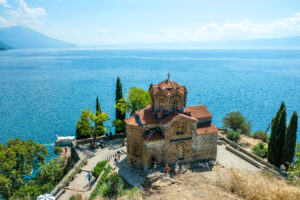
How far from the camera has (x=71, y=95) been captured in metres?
71.9

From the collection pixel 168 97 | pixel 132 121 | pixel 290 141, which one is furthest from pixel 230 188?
pixel 290 141

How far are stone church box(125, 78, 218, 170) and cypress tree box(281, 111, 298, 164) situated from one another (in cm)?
797

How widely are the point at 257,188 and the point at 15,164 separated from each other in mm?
22715

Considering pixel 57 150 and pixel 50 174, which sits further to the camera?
pixel 57 150

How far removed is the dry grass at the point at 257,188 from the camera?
10.3 m

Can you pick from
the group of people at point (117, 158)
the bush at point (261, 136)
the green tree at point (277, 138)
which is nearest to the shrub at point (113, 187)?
the group of people at point (117, 158)

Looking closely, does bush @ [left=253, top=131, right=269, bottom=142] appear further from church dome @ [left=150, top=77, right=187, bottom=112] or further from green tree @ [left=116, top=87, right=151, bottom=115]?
church dome @ [left=150, top=77, right=187, bottom=112]

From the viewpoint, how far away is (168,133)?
23.0 m

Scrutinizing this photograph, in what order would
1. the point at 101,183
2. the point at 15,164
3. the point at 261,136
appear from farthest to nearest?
the point at 261,136
the point at 15,164
the point at 101,183

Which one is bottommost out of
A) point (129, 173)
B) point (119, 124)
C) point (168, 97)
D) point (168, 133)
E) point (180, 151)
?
point (129, 173)

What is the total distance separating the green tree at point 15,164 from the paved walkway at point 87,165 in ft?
16.8

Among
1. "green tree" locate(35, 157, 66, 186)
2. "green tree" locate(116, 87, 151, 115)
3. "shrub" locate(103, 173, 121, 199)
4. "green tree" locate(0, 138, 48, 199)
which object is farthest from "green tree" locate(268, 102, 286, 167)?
"green tree" locate(0, 138, 48, 199)

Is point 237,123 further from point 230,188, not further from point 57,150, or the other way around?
point 57,150

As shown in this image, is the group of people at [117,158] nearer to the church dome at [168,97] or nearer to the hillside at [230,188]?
the church dome at [168,97]
